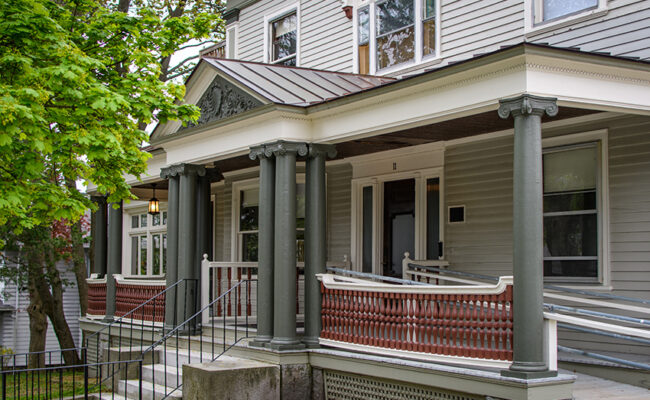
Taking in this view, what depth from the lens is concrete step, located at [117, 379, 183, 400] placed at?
1022 cm

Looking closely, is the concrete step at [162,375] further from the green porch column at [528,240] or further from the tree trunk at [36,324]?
the tree trunk at [36,324]

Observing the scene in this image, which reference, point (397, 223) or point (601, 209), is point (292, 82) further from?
point (601, 209)

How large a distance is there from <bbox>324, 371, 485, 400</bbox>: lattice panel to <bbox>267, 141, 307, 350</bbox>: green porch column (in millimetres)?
715

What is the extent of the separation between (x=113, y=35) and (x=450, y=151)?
599 cm

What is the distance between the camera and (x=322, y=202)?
10680mm

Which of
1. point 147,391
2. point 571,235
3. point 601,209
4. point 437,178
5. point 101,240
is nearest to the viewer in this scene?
point 601,209

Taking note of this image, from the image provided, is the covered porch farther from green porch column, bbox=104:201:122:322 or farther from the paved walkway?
the paved walkway

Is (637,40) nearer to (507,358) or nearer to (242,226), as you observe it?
(507,358)

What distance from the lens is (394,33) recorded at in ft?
Result: 44.4

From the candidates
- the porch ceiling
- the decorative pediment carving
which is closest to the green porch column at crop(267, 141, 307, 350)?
the decorative pediment carving

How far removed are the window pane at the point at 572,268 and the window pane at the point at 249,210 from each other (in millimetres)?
7296

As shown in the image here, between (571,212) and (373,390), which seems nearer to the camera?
(373,390)

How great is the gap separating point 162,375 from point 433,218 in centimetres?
492

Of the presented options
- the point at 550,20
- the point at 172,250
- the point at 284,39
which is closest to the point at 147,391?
the point at 172,250
